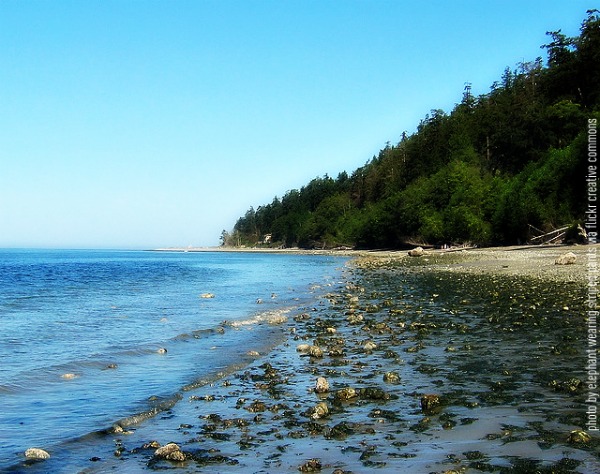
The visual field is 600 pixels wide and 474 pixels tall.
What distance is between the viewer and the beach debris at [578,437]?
18.3 ft

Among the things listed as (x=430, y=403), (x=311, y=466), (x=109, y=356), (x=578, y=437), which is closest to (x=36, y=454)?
(x=311, y=466)

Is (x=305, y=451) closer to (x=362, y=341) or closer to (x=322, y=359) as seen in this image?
→ (x=322, y=359)

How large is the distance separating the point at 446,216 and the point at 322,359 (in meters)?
87.2

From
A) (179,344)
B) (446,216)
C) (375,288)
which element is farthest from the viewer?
(446,216)

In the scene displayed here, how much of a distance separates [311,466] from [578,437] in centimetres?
289

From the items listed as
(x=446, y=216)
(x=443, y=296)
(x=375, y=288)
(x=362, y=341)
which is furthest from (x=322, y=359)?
(x=446, y=216)

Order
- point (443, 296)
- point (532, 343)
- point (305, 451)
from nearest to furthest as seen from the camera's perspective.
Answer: point (305, 451) < point (532, 343) < point (443, 296)

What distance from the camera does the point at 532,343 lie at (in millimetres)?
11117

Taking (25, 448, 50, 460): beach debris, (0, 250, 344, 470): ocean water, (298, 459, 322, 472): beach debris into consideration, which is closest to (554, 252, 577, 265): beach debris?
(0, 250, 344, 470): ocean water

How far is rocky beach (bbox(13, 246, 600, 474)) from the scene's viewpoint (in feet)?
18.5

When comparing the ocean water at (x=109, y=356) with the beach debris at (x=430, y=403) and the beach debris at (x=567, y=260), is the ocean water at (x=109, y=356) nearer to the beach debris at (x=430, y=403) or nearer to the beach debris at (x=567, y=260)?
the beach debris at (x=430, y=403)

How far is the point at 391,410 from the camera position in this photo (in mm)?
7441

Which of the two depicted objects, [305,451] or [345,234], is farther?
[345,234]

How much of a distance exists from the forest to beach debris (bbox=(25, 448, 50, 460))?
179 feet
